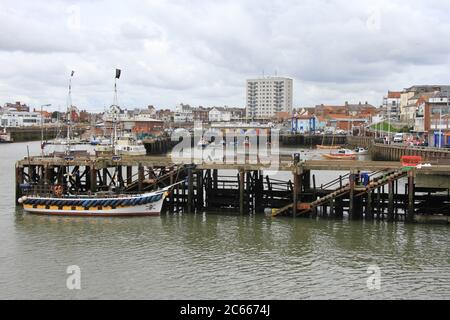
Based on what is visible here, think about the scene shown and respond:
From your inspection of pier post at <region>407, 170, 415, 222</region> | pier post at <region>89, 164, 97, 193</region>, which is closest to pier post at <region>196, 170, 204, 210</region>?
pier post at <region>89, 164, 97, 193</region>

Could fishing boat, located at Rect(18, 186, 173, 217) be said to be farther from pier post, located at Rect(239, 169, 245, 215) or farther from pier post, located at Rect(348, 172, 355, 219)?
pier post, located at Rect(348, 172, 355, 219)

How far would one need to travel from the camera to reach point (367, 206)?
3828 centimetres

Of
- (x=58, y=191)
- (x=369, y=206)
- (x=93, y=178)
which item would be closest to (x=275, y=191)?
(x=369, y=206)

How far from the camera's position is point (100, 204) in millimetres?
40594

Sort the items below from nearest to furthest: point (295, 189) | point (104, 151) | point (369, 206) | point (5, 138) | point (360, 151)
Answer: point (369, 206) → point (295, 189) → point (104, 151) → point (360, 151) → point (5, 138)

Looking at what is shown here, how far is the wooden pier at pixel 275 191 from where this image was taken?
125 feet

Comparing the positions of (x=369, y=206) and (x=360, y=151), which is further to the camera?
(x=360, y=151)

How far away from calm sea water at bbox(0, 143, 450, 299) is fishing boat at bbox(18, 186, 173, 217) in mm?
891

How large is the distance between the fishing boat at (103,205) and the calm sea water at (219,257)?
0.89 m

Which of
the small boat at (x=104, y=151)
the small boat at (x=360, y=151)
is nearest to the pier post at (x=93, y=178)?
the small boat at (x=104, y=151)

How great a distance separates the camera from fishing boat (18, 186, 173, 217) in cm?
4038

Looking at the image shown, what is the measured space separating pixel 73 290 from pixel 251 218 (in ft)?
55.8

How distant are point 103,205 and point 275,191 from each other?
473 inches

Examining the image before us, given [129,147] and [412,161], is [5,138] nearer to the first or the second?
[129,147]
